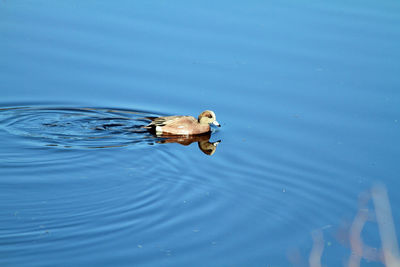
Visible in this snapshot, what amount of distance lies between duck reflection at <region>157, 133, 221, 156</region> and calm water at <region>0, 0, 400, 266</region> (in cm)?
9

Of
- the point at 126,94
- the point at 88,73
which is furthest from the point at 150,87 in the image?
the point at 88,73

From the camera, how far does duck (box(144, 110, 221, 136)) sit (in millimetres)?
11953

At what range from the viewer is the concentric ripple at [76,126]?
37.0 feet

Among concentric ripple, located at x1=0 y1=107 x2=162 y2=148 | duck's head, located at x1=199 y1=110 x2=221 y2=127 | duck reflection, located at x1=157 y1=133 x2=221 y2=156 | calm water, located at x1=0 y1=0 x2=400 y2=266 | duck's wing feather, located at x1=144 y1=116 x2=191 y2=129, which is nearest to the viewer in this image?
calm water, located at x1=0 y1=0 x2=400 y2=266

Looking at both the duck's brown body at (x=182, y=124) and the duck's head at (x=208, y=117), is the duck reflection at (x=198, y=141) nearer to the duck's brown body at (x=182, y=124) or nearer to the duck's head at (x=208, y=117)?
the duck's brown body at (x=182, y=124)

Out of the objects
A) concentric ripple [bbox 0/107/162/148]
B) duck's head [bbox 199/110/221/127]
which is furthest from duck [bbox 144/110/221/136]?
concentric ripple [bbox 0/107/162/148]

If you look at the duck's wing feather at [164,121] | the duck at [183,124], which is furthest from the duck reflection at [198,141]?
the duck's wing feather at [164,121]

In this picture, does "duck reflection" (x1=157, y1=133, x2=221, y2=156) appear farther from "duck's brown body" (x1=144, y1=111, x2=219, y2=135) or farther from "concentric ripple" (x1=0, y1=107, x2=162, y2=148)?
"concentric ripple" (x1=0, y1=107, x2=162, y2=148)

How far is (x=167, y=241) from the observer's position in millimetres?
7836

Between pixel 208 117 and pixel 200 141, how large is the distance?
49 cm

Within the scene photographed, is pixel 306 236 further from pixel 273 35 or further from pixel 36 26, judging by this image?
pixel 36 26

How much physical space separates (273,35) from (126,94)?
16.3 feet

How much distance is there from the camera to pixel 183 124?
12125mm

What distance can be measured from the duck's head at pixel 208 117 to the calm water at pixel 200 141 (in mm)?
263
